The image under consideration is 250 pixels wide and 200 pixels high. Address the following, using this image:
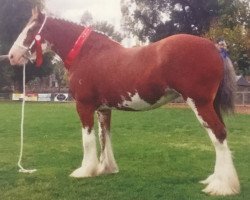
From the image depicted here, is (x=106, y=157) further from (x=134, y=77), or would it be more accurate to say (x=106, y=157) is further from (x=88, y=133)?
(x=134, y=77)

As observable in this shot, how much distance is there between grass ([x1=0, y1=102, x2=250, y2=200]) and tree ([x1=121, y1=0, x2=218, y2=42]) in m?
33.0

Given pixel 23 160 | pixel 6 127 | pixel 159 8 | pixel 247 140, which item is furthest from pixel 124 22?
pixel 23 160

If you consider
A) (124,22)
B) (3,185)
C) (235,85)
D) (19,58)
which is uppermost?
(124,22)

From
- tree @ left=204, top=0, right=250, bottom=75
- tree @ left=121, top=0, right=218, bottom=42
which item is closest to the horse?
tree @ left=204, top=0, right=250, bottom=75

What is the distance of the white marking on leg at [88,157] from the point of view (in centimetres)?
801

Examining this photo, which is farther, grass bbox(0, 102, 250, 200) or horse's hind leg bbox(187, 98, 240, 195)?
grass bbox(0, 102, 250, 200)

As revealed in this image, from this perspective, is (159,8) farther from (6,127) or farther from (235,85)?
(235,85)

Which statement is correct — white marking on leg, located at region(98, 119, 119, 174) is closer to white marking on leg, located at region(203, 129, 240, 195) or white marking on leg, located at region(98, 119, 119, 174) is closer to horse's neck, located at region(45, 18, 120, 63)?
horse's neck, located at region(45, 18, 120, 63)

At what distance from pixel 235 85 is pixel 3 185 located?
401 centimetres

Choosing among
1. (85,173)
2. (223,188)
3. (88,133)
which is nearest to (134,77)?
(88,133)

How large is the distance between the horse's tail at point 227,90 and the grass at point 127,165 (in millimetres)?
1278

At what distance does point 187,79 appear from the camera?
6.80m

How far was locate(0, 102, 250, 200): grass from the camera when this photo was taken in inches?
277

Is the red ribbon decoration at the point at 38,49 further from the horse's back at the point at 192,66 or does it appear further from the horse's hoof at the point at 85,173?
the horse's back at the point at 192,66
